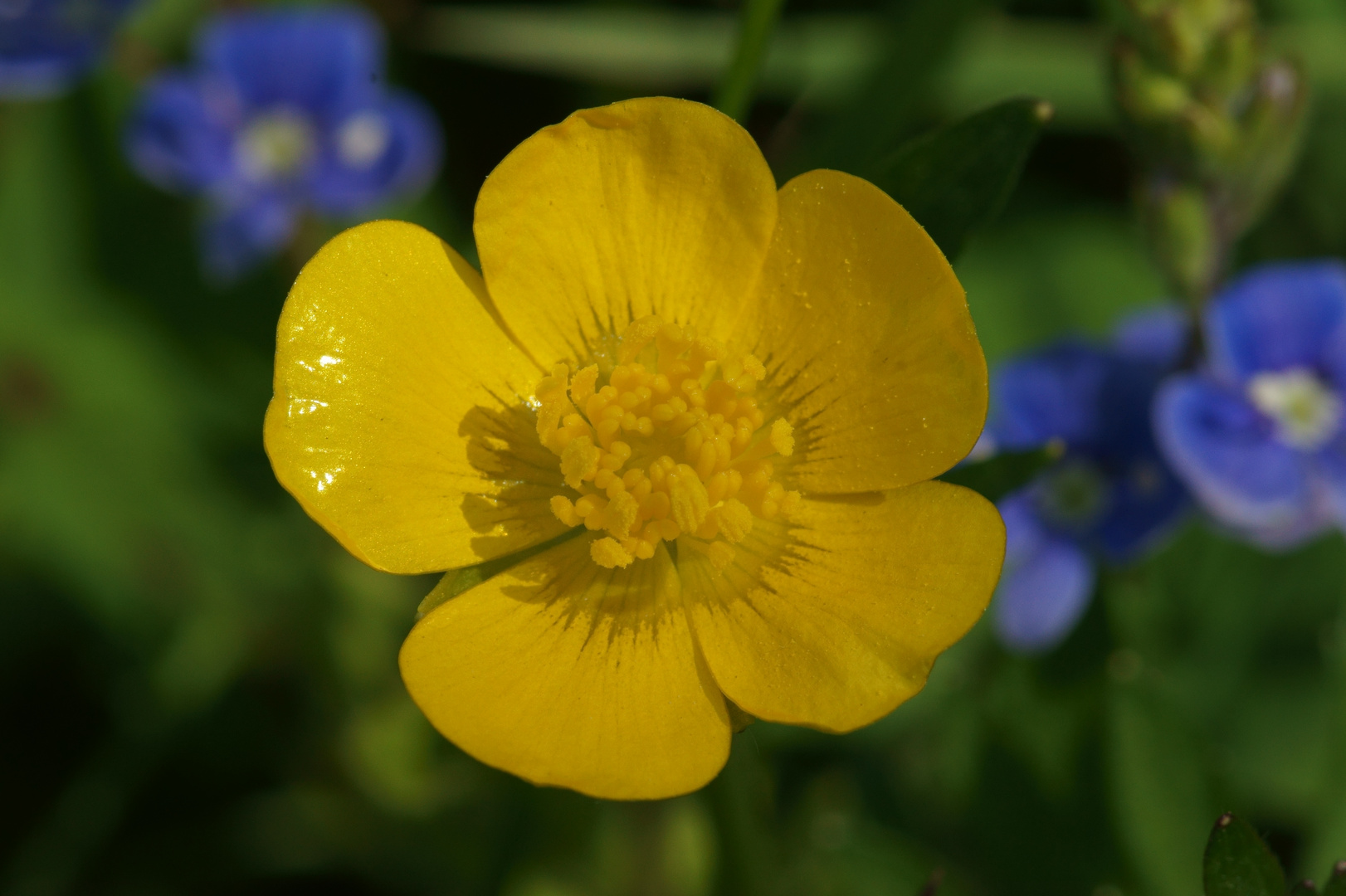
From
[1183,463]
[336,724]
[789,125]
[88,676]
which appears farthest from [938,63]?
[88,676]

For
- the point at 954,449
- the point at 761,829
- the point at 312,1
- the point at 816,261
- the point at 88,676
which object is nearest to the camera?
the point at 954,449

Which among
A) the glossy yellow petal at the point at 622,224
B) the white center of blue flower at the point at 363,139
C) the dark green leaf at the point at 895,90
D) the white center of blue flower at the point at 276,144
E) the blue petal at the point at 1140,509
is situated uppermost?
the glossy yellow petal at the point at 622,224

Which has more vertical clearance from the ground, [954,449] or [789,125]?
[954,449]

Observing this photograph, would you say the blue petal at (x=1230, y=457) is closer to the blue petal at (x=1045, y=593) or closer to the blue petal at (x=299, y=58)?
the blue petal at (x=1045, y=593)

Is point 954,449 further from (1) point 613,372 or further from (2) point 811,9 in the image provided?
(2) point 811,9

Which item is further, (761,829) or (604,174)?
(761,829)

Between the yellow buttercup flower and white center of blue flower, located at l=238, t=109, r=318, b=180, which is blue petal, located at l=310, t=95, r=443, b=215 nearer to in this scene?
white center of blue flower, located at l=238, t=109, r=318, b=180

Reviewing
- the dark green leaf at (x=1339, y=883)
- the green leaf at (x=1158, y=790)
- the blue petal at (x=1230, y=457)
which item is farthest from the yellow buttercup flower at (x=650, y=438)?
the blue petal at (x=1230, y=457)
